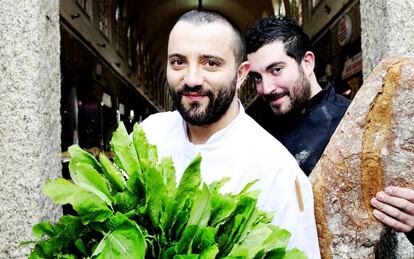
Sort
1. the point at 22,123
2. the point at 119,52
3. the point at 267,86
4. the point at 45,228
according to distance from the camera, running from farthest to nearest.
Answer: the point at 119,52 < the point at 267,86 < the point at 22,123 < the point at 45,228

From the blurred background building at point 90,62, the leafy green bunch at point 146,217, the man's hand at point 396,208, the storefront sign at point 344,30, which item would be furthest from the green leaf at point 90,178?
the storefront sign at point 344,30

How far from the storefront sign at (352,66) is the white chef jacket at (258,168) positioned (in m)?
8.54

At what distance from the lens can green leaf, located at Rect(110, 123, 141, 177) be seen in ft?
4.32

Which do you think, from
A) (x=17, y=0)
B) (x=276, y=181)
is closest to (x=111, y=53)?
(x=17, y=0)

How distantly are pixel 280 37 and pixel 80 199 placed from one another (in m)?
1.75

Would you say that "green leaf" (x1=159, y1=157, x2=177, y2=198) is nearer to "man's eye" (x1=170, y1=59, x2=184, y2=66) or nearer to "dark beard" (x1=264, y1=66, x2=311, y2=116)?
A: "man's eye" (x1=170, y1=59, x2=184, y2=66)

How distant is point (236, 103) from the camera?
1905 mm

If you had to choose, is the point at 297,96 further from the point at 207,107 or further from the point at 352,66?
the point at 352,66

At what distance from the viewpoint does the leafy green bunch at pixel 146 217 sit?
4.06 ft

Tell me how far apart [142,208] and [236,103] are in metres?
0.75

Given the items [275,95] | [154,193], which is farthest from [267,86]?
[154,193]

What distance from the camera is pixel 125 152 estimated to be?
4.42 ft

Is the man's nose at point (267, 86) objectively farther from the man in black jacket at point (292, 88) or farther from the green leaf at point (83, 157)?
the green leaf at point (83, 157)

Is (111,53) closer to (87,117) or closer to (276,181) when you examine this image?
(87,117)
